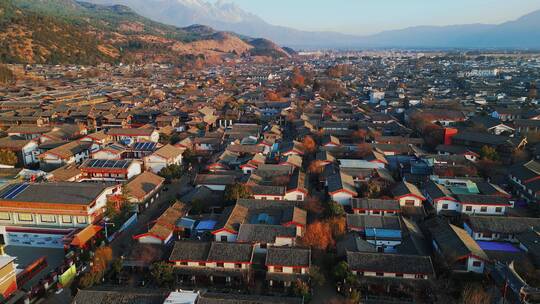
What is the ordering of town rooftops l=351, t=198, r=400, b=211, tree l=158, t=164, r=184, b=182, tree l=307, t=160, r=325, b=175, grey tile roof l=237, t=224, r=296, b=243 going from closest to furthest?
grey tile roof l=237, t=224, r=296, b=243 → town rooftops l=351, t=198, r=400, b=211 → tree l=158, t=164, r=184, b=182 → tree l=307, t=160, r=325, b=175

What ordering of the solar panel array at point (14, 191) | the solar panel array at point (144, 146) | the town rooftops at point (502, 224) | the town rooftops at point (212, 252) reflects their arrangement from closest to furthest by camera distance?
1. the town rooftops at point (212, 252)
2. the town rooftops at point (502, 224)
3. the solar panel array at point (14, 191)
4. the solar panel array at point (144, 146)

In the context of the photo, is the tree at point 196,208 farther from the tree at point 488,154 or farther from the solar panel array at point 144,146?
the tree at point 488,154

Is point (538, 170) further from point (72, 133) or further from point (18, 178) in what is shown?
point (72, 133)

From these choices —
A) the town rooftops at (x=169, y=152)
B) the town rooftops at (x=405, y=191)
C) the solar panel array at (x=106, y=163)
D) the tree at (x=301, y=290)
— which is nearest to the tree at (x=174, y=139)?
the town rooftops at (x=169, y=152)

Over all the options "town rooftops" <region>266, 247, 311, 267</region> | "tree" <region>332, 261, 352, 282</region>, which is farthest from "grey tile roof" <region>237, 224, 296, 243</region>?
"tree" <region>332, 261, 352, 282</region>

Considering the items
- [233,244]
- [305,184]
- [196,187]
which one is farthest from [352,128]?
[233,244]

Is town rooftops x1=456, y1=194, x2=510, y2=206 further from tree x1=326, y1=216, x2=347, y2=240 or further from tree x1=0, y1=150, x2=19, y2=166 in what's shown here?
tree x1=0, y1=150, x2=19, y2=166

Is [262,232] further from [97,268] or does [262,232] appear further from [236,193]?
[97,268]
